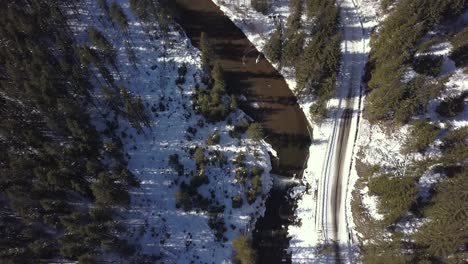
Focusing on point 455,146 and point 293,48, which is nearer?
point 455,146

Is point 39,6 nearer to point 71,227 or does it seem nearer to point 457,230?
point 71,227

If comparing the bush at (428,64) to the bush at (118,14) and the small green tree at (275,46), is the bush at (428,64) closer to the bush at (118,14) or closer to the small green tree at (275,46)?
the small green tree at (275,46)

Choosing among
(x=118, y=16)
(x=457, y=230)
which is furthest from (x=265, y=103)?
(x=457, y=230)

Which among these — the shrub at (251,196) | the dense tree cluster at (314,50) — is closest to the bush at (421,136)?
the dense tree cluster at (314,50)

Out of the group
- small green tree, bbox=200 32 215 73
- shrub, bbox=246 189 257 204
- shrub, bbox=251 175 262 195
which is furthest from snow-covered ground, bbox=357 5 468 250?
small green tree, bbox=200 32 215 73

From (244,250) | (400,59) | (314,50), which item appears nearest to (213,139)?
(244,250)

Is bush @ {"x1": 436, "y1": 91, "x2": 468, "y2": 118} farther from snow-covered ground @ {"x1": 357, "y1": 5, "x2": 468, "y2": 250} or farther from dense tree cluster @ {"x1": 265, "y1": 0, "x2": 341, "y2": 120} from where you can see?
dense tree cluster @ {"x1": 265, "y1": 0, "x2": 341, "y2": 120}

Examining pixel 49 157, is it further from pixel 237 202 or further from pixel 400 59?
pixel 400 59

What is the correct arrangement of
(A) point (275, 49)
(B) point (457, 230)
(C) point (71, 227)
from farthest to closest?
1. (A) point (275, 49)
2. (B) point (457, 230)
3. (C) point (71, 227)
